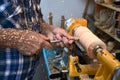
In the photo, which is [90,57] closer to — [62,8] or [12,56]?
[12,56]

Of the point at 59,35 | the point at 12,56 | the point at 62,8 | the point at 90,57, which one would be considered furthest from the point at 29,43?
the point at 62,8

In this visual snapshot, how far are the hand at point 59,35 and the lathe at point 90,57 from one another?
11cm

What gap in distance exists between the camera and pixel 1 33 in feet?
2.41

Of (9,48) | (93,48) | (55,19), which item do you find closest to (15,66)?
(9,48)

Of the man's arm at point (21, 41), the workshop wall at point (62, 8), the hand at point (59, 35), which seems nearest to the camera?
the man's arm at point (21, 41)

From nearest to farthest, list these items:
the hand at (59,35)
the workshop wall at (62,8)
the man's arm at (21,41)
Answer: the man's arm at (21,41) < the hand at (59,35) < the workshop wall at (62,8)

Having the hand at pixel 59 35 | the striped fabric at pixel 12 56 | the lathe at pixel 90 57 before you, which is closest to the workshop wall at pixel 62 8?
the lathe at pixel 90 57

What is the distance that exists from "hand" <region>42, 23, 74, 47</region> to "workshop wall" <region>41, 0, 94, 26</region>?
1293 millimetres

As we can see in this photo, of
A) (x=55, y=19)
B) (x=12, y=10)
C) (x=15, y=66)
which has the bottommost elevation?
(x=55, y=19)

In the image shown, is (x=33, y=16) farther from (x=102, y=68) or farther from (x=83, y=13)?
(x=83, y=13)

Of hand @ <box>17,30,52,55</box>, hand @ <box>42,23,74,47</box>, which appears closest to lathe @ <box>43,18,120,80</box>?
hand @ <box>42,23,74,47</box>

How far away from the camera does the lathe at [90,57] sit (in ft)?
2.69

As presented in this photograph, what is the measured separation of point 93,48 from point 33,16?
0.31 meters

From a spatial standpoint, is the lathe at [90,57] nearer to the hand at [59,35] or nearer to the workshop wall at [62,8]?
the hand at [59,35]
